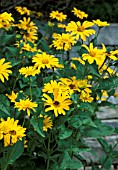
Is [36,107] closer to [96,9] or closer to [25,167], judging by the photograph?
[25,167]

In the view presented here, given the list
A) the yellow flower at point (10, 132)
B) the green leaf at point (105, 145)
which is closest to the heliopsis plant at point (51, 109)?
the yellow flower at point (10, 132)

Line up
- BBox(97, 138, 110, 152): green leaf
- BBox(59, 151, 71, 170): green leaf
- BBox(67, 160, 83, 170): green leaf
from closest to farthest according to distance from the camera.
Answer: BBox(59, 151, 71, 170): green leaf, BBox(67, 160, 83, 170): green leaf, BBox(97, 138, 110, 152): green leaf

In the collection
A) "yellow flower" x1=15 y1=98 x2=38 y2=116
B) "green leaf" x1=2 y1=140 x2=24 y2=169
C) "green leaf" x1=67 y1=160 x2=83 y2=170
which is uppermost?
"yellow flower" x1=15 y1=98 x2=38 y2=116

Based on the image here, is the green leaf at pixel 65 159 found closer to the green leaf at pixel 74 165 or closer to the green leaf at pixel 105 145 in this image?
the green leaf at pixel 74 165

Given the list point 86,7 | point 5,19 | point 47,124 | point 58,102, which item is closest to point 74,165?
point 47,124

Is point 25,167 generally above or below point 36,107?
below

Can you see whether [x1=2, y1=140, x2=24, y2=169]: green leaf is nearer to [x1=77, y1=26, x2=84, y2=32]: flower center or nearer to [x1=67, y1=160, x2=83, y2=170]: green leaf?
[x1=67, y1=160, x2=83, y2=170]: green leaf

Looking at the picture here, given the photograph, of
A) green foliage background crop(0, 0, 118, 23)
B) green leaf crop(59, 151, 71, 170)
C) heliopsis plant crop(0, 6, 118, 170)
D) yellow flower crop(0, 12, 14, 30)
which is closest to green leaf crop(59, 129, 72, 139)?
heliopsis plant crop(0, 6, 118, 170)

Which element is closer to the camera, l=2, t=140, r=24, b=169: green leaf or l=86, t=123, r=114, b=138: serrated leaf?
l=2, t=140, r=24, b=169: green leaf

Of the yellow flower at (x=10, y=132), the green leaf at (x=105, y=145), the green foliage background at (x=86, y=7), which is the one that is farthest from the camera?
the green foliage background at (x=86, y=7)

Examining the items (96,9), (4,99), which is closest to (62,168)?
(4,99)

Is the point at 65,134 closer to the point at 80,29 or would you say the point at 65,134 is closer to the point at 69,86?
the point at 69,86
